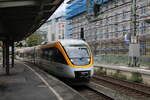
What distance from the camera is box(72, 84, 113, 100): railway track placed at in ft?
36.5

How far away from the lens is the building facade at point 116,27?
3809cm

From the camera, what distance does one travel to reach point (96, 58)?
103 feet

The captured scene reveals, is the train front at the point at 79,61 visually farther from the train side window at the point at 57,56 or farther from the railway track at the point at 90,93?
the railway track at the point at 90,93

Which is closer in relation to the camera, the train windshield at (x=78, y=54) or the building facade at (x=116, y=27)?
the train windshield at (x=78, y=54)

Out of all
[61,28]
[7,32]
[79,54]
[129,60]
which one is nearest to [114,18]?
[129,60]

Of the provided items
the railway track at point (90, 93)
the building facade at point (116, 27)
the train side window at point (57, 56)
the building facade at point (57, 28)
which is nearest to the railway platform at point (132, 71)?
the railway track at point (90, 93)

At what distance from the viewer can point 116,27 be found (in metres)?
46.2

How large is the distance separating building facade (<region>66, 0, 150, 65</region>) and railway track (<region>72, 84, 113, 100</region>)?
22670 mm

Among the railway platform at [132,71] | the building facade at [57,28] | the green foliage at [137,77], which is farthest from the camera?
the building facade at [57,28]

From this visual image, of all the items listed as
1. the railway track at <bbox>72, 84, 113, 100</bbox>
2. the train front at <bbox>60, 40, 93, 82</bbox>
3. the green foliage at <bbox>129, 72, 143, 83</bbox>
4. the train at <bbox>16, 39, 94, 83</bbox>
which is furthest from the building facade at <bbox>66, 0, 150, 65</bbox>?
the railway track at <bbox>72, 84, 113, 100</bbox>

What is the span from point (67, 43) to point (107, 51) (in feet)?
111

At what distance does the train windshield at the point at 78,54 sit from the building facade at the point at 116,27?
865 inches

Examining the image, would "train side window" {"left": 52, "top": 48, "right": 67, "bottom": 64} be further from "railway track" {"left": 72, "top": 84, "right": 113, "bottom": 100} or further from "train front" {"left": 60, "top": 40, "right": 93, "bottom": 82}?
"railway track" {"left": 72, "top": 84, "right": 113, "bottom": 100}

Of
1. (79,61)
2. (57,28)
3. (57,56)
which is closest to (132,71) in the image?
(79,61)
